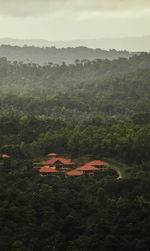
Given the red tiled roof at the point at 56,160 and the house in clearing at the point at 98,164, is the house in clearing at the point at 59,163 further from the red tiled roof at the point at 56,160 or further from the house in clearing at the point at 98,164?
the house in clearing at the point at 98,164

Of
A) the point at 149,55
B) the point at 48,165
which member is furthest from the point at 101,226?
the point at 149,55

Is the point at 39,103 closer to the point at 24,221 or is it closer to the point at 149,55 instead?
the point at 24,221

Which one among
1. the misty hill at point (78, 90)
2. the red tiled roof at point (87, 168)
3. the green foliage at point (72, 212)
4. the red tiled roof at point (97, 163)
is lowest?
the green foliage at point (72, 212)

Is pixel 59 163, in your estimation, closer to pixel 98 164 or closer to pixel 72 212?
pixel 98 164

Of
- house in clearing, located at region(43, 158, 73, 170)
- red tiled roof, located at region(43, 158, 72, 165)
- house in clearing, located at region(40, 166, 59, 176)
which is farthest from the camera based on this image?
red tiled roof, located at region(43, 158, 72, 165)

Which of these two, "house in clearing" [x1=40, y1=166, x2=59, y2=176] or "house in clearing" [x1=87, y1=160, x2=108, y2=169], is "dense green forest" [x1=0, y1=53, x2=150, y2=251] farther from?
"house in clearing" [x1=87, y1=160, x2=108, y2=169]

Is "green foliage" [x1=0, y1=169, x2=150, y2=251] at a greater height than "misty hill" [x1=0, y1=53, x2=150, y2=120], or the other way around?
"misty hill" [x1=0, y1=53, x2=150, y2=120]

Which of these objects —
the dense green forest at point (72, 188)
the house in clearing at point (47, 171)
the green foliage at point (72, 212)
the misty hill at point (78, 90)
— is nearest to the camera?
the green foliage at point (72, 212)

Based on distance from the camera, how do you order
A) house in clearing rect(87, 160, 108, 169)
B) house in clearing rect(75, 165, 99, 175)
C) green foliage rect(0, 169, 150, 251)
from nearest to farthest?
green foliage rect(0, 169, 150, 251) → house in clearing rect(75, 165, 99, 175) → house in clearing rect(87, 160, 108, 169)

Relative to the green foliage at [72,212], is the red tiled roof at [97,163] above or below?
above

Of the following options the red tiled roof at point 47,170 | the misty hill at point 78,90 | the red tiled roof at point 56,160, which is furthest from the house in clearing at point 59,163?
the misty hill at point 78,90

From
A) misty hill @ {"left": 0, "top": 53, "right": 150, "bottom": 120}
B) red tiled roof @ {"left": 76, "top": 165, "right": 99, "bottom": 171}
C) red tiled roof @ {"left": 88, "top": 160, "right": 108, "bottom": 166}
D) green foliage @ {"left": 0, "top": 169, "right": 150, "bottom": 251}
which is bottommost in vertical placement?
green foliage @ {"left": 0, "top": 169, "right": 150, "bottom": 251}

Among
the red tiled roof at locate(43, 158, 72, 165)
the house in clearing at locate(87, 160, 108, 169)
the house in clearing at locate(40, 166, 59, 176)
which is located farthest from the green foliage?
the red tiled roof at locate(43, 158, 72, 165)
